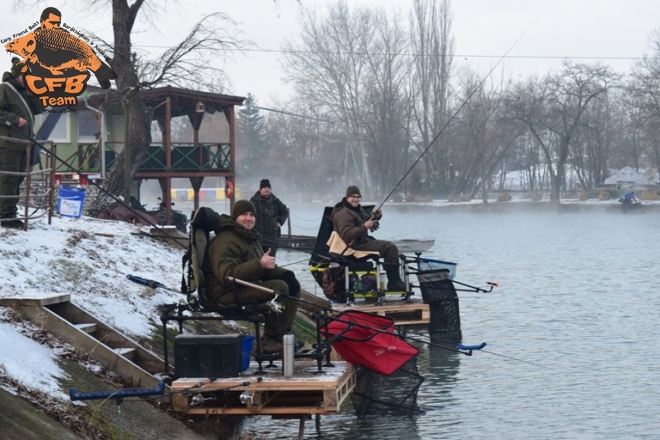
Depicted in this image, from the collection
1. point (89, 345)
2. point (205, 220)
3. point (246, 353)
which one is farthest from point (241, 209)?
point (89, 345)

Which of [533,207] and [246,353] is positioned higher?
[246,353]

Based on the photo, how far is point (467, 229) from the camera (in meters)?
60.1

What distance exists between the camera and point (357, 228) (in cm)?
1452

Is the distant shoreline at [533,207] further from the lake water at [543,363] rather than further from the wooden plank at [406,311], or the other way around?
the wooden plank at [406,311]

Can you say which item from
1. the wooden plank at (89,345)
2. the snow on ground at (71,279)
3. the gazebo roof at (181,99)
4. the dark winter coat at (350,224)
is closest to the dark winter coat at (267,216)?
the snow on ground at (71,279)

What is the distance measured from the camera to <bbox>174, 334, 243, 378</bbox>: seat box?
8758 mm

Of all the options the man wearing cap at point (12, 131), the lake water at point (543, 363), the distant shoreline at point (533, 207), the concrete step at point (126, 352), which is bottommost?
the lake water at point (543, 363)

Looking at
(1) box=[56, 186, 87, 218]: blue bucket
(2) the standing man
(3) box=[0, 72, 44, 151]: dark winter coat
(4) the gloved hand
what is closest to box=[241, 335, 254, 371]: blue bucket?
(4) the gloved hand

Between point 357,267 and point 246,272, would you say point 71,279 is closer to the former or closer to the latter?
point 246,272

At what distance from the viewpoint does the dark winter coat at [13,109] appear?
13.2 m

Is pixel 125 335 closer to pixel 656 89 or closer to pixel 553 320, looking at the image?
pixel 553 320

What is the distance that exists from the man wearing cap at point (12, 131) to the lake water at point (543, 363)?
4174mm

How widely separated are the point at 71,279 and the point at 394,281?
4804 mm

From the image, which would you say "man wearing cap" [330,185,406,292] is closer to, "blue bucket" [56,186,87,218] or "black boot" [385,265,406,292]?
"black boot" [385,265,406,292]
